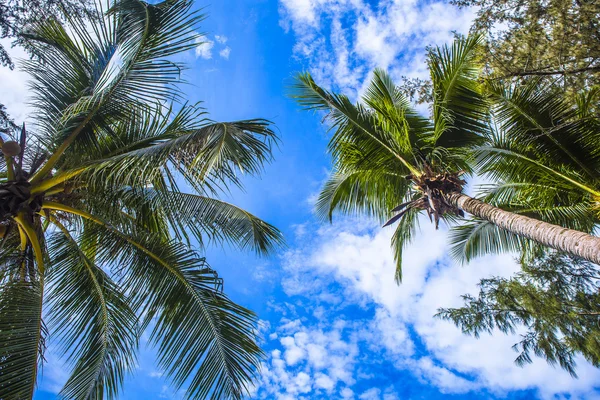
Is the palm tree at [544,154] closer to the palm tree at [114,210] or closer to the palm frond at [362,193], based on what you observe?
the palm frond at [362,193]

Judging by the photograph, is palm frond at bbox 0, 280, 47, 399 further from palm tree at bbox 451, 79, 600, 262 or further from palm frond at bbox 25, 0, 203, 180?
palm tree at bbox 451, 79, 600, 262


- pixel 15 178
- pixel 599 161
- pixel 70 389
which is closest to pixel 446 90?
pixel 599 161

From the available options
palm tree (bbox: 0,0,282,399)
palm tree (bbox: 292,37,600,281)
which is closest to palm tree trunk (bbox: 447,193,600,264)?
palm tree (bbox: 292,37,600,281)

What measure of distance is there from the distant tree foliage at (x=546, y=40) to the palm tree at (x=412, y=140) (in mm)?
933

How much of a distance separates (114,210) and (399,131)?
4.46 meters

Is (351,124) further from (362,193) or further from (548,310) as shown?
(548,310)

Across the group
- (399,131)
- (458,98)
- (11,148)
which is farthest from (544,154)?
(11,148)

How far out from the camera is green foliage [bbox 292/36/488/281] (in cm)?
616

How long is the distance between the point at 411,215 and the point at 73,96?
6048 mm

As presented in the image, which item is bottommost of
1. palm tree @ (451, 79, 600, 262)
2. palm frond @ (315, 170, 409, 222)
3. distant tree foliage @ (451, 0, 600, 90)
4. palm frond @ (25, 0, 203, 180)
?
palm frond @ (25, 0, 203, 180)

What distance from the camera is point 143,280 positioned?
4.90 meters

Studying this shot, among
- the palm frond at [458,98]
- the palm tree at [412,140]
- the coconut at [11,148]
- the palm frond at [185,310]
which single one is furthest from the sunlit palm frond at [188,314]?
the palm frond at [458,98]

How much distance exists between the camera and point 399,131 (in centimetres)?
638

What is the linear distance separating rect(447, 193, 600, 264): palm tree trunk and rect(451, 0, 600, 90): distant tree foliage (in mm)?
2275
